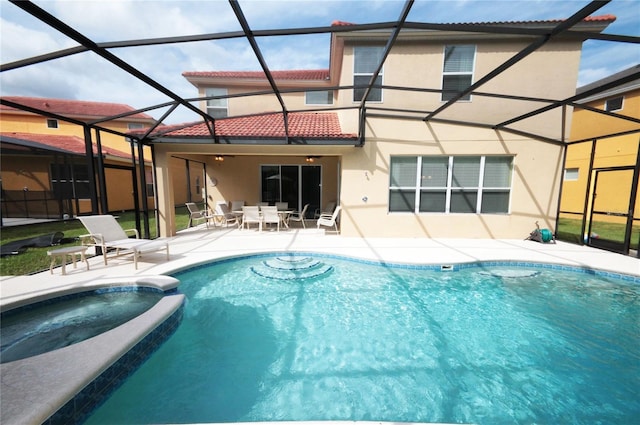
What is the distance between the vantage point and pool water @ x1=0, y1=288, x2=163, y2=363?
9.78ft

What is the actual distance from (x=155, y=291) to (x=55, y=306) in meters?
1.39

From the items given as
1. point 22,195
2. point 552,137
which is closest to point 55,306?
point 552,137

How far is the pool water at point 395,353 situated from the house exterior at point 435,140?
3.03 m

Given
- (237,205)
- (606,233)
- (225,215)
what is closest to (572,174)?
(606,233)

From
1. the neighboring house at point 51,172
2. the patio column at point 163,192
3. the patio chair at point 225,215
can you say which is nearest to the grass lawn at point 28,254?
the patio column at point 163,192

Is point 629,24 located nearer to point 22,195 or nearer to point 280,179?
point 280,179

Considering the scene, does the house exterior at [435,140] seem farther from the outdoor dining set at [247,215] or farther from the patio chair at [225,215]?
the patio chair at [225,215]

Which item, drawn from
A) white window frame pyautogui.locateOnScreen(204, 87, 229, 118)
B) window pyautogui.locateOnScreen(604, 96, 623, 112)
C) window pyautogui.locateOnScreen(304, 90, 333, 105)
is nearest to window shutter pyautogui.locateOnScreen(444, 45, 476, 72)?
window pyautogui.locateOnScreen(304, 90, 333, 105)

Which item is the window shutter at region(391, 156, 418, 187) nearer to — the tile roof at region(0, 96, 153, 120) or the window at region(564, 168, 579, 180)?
the window at region(564, 168, 579, 180)

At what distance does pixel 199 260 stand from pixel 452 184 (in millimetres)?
7768

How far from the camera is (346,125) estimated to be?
7.93 m

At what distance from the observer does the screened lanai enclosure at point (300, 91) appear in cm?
310

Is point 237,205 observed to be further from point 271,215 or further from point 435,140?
point 435,140

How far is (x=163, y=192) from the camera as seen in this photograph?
768cm
